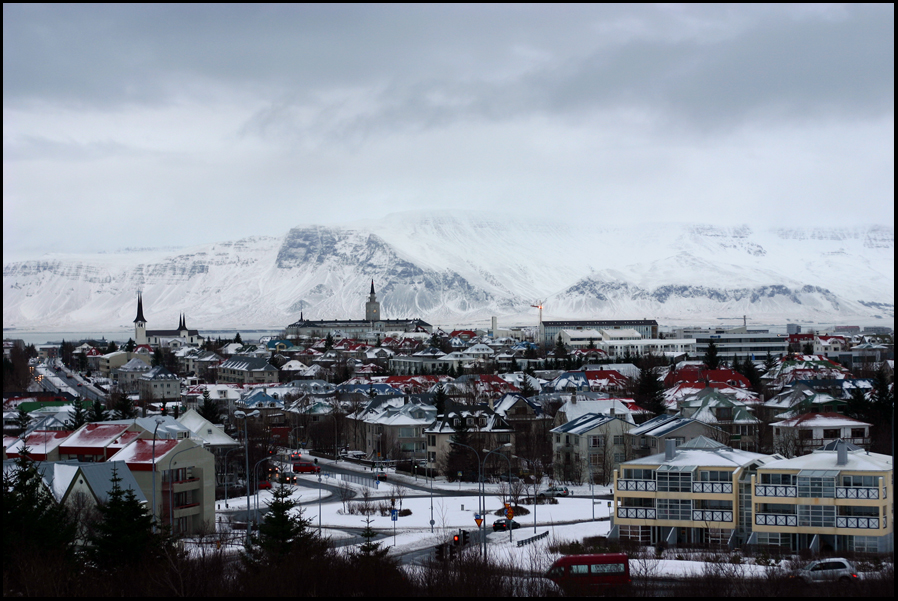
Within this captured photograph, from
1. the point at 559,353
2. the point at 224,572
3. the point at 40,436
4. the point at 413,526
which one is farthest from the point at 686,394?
the point at 559,353

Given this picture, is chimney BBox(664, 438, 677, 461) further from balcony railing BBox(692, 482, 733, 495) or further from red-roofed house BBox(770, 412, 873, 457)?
red-roofed house BBox(770, 412, 873, 457)

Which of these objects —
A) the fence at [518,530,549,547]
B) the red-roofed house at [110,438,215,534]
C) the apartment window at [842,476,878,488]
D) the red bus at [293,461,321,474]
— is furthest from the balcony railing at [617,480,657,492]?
the red bus at [293,461,321,474]

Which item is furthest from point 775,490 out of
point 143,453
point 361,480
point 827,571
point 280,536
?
point 361,480

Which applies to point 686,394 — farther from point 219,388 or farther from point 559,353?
point 559,353

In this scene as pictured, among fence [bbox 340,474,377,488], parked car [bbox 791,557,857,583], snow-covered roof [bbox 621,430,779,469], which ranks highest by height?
snow-covered roof [bbox 621,430,779,469]

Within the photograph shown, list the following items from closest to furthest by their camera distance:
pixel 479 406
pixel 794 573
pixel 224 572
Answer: pixel 224 572
pixel 794 573
pixel 479 406

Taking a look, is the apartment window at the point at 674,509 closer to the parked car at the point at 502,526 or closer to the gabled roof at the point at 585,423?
the parked car at the point at 502,526

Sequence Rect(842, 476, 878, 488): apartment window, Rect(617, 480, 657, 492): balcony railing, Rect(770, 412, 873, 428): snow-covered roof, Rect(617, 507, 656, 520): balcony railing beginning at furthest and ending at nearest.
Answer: Rect(770, 412, 873, 428): snow-covered roof
Rect(617, 480, 657, 492): balcony railing
Rect(617, 507, 656, 520): balcony railing
Rect(842, 476, 878, 488): apartment window
